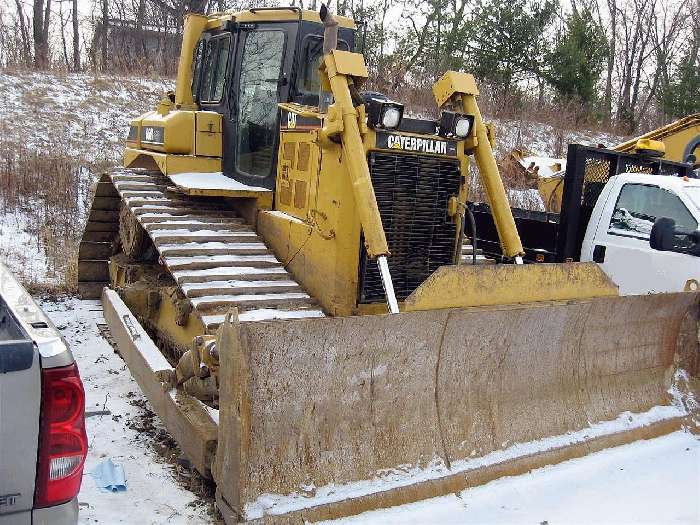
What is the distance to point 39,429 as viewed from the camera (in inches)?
81.5

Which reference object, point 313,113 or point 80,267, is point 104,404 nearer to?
point 313,113

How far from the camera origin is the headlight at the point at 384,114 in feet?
15.4

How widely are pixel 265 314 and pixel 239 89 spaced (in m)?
2.43

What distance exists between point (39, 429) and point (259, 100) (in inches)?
168

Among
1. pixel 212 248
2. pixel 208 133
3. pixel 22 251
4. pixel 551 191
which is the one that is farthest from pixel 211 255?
pixel 551 191

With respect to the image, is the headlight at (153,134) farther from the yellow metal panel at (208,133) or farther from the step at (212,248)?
the step at (212,248)

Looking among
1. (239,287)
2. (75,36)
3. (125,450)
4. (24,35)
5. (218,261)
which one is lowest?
(125,450)

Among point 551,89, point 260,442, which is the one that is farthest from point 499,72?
point 260,442

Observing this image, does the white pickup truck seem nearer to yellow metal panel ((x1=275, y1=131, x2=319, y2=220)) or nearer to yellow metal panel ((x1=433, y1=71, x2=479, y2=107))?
yellow metal panel ((x1=433, y1=71, x2=479, y2=107))

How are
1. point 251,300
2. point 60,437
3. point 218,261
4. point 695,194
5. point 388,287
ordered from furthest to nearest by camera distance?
point 695,194 → point 218,261 → point 251,300 → point 388,287 → point 60,437

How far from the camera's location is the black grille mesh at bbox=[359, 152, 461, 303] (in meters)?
4.92

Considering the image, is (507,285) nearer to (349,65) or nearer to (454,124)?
(454,124)

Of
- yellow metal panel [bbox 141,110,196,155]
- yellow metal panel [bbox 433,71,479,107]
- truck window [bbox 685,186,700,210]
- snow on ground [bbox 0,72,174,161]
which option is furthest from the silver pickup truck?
snow on ground [bbox 0,72,174,161]

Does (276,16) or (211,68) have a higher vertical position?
(276,16)
